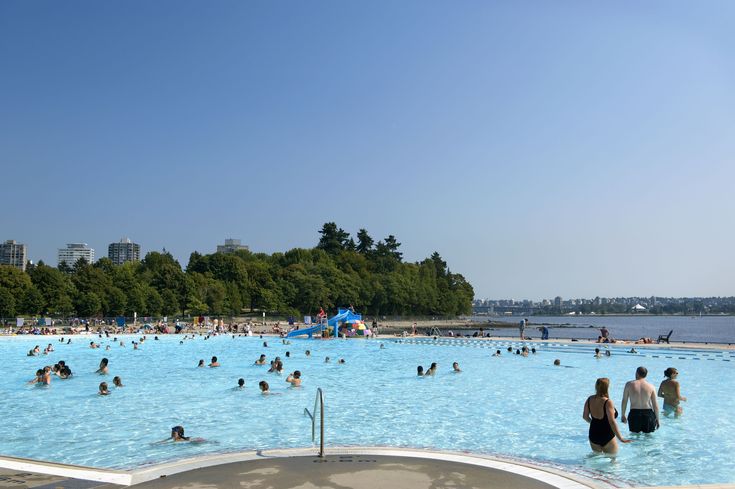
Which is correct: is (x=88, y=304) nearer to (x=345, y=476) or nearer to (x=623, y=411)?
(x=623, y=411)

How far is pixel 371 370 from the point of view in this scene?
3152 centimetres

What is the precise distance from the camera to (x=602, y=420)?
412 inches

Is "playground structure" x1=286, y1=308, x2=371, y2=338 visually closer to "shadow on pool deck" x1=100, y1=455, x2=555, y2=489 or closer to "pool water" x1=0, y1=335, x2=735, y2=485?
"pool water" x1=0, y1=335, x2=735, y2=485

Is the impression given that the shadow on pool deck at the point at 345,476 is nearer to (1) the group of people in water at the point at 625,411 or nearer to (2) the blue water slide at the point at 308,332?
(1) the group of people in water at the point at 625,411

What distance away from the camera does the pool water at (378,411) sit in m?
12.8

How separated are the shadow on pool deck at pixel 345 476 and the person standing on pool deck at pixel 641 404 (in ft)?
15.5

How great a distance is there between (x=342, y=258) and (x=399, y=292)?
17963 mm

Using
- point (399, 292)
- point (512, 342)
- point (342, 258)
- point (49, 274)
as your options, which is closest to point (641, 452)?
point (512, 342)

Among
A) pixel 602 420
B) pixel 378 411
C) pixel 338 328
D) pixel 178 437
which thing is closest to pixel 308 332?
pixel 338 328

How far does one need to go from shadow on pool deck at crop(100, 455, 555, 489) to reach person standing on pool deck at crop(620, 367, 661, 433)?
4714 millimetres

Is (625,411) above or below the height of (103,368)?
above

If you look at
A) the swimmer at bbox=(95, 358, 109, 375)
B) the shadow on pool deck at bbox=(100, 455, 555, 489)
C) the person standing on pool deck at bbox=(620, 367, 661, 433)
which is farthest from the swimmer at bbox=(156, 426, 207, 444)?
the swimmer at bbox=(95, 358, 109, 375)

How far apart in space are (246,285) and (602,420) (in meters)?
97.1

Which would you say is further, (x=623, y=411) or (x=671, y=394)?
(x=671, y=394)
